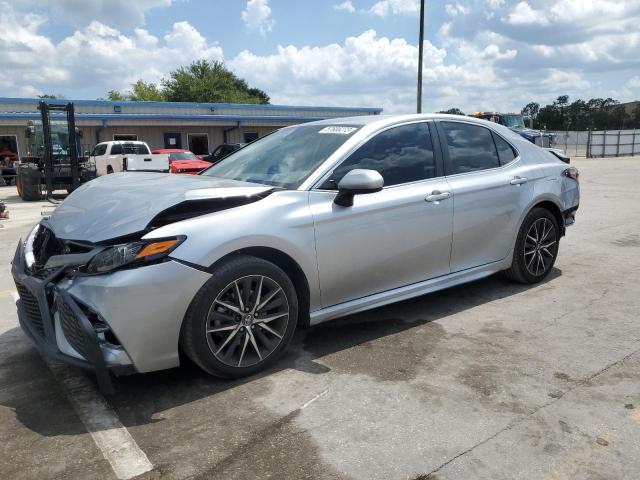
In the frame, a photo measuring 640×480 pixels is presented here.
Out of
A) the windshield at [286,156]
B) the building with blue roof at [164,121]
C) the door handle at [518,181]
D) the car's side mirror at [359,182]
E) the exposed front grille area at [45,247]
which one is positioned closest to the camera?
the exposed front grille area at [45,247]

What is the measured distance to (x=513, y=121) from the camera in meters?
26.3

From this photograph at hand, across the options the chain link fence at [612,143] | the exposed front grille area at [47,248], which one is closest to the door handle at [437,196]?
the exposed front grille area at [47,248]

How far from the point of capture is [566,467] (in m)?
2.40

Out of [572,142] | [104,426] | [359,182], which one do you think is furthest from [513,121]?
[104,426]

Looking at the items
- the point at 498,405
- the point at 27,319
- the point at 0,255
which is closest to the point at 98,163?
the point at 0,255

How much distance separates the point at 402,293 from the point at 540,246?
6.14 ft

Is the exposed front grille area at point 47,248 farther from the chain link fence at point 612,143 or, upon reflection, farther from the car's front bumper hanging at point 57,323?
the chain link fence at point 612,143

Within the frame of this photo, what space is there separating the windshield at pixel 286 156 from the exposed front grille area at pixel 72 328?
154cm

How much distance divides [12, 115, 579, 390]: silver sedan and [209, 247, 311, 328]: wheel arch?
0.03ft

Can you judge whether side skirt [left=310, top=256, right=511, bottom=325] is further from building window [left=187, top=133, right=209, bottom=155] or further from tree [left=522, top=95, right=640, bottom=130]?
tree [left=522, top=95, right=640, bottom=130]

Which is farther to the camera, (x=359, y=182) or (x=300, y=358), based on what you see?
(x=300, y=358)

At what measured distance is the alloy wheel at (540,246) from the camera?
4.98 m

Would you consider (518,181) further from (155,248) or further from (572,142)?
(572,142)

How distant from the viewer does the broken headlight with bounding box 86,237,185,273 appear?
9.37ft
